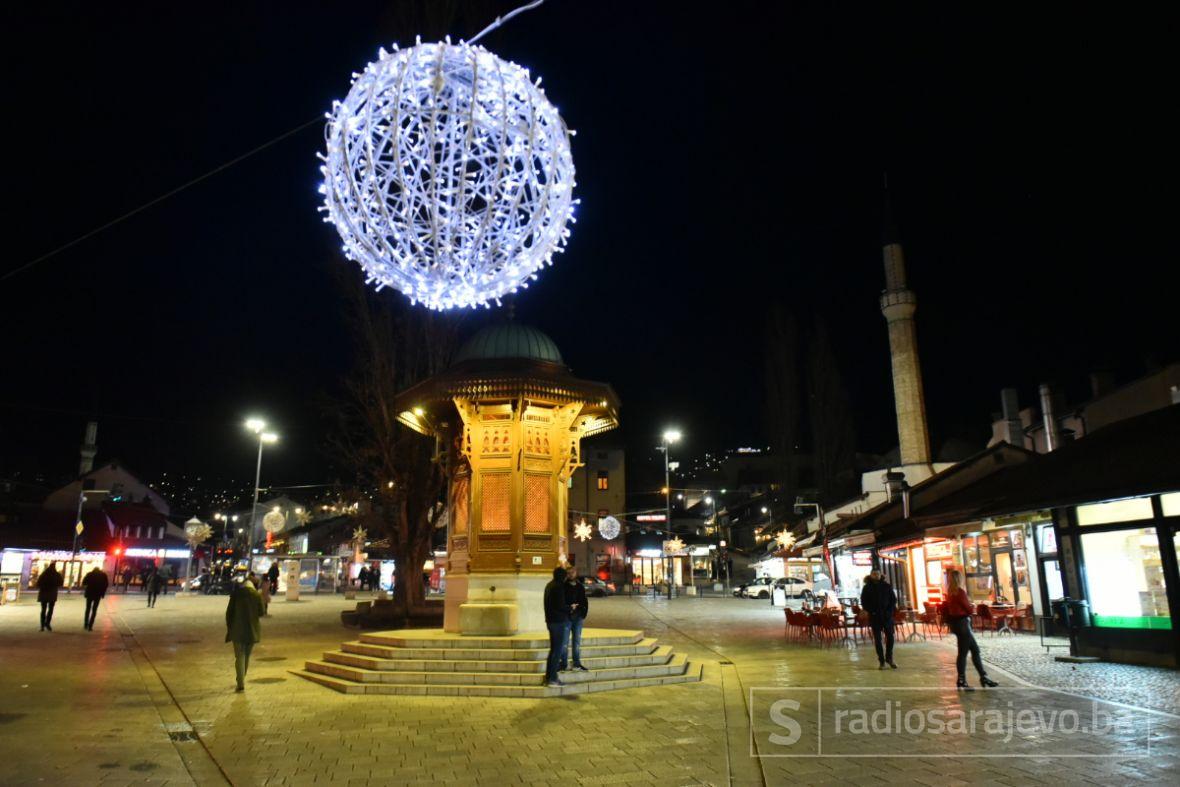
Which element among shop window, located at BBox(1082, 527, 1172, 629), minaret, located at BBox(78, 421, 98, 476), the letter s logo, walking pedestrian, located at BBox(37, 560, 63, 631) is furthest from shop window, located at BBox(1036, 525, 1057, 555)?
minaret, located at BBox(78, 421, 98, 476)

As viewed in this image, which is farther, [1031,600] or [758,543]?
[758,543]

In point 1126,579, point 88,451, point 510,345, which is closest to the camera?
point 1126,579

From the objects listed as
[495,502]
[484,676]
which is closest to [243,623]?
[484,676]

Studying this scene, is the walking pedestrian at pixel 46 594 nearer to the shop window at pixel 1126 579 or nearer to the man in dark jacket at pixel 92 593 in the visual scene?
the man in dark jacket at pixel 92 593

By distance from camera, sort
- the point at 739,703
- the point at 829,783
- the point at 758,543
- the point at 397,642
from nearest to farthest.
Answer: the point at 829,783
the point at 739,703
the point at 397,642
the point at 758,543

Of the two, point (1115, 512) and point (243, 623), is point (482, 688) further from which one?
point (1115, 512)

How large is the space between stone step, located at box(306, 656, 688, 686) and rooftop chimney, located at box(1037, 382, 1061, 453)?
869 inches

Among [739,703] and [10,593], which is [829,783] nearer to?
[739,703]

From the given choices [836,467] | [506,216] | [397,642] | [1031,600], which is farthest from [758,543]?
[506,216]

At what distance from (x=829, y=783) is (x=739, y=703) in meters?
3.60

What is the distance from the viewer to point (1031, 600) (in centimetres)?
1836

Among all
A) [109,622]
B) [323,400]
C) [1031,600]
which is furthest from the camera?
[323,400]

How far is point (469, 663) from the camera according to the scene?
10.7m

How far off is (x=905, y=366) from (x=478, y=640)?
3314cm
